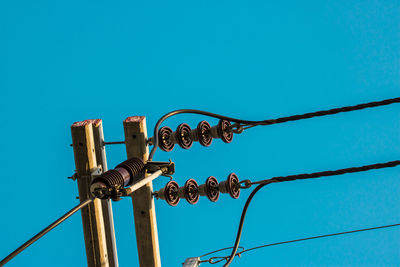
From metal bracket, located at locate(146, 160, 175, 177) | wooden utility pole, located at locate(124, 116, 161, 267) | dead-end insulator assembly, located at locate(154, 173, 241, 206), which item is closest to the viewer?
metal bracket, located at locate(146, 160, 175, 177)

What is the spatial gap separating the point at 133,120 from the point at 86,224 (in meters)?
1.17

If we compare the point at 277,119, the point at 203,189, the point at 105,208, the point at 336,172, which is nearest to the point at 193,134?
the point at 203,189

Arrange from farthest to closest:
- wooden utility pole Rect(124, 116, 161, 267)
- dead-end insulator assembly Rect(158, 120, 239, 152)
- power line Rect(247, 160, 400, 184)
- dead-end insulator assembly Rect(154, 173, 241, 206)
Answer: dead-end insulator assembly Rect(158, 120, 239, 152) < dead-end insulator assembly Rect(154, 173, 241, 206) < wooden utility pole Rect(124, 116, 161, 267) < power line Rect(247, 160, 400, 184)

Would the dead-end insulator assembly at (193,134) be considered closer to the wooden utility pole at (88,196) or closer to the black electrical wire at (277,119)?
the black electrical wire at (277,119)

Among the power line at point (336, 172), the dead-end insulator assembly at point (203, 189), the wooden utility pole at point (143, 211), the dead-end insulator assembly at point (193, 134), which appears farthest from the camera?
the dead-end insulator assembly at point (193, 134)

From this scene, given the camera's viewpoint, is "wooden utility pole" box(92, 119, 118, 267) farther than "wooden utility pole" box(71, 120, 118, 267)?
Yes

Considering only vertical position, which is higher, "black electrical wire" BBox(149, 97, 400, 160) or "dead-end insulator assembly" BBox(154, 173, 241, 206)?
"black electrical wire" BBox(149, 97, 400, 160)

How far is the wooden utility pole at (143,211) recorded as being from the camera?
4.70 m

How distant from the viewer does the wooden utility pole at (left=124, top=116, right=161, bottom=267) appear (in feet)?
15.4

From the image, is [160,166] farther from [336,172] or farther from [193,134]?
[336,172]

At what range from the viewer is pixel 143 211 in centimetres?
472

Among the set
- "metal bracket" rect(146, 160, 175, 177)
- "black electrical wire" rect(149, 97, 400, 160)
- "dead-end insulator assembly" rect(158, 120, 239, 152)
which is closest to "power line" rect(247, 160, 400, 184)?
"black electrical wire" rect(149, 97, 400, 160)

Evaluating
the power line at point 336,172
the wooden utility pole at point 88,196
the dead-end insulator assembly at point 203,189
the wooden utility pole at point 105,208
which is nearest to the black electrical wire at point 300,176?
the power line at point 336,172

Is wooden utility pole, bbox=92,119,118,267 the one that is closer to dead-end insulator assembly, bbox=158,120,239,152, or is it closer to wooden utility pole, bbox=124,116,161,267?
wooden utility pole, bbox=124,116,161,267
